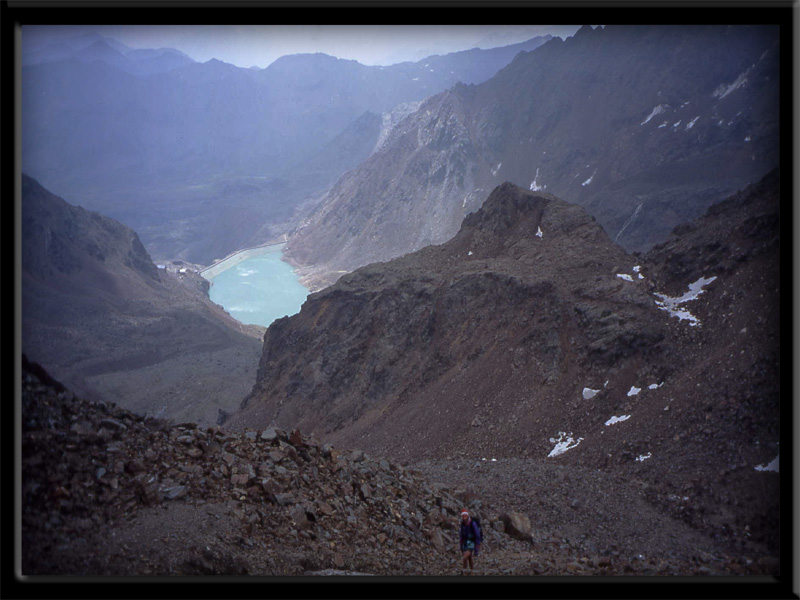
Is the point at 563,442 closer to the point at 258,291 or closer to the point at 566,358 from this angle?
the point at 566,358

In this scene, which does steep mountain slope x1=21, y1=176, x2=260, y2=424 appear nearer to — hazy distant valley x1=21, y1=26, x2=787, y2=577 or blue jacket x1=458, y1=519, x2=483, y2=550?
hazy distant valley x1=21, y1=26, x2=787, y2=577

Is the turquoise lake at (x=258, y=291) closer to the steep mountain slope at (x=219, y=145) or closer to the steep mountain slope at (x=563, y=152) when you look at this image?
the steep mountain slope at (x=563, y=152)

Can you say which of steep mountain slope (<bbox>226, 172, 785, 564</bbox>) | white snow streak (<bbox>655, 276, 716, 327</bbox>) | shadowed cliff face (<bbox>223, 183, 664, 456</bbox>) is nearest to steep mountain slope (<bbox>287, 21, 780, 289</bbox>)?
shadowed cliff face (<bbox>223, 183, 664, 456</bbox>)

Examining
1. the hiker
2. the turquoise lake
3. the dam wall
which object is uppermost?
the dam wall

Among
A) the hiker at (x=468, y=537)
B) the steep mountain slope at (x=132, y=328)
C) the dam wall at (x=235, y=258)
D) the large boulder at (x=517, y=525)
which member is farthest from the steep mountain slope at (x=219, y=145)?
the hiker at (x=468, y=537)

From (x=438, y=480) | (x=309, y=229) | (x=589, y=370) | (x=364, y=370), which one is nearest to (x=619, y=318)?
(x=589, y=370)

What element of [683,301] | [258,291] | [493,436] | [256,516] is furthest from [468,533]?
[258,291]

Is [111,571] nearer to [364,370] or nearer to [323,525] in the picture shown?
[323,525]

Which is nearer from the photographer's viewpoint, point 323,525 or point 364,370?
point 323,525
